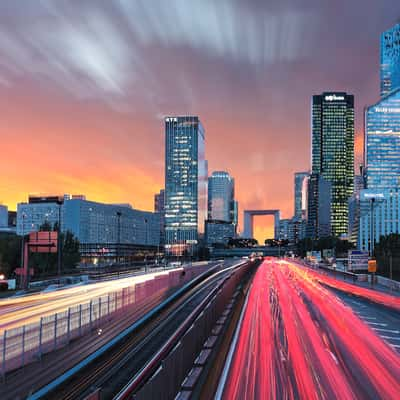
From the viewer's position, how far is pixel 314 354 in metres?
23.9

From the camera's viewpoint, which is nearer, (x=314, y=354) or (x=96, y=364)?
(x=96, y=364)

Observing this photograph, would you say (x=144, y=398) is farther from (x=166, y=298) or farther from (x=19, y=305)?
(x=166, y=298)

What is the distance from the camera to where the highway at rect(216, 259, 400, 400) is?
18047 millimetres

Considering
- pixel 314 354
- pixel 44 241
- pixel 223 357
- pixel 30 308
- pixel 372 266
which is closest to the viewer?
pixel 223 357

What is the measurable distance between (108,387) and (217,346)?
7519 millimetres

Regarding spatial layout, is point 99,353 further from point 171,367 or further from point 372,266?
point 372,266

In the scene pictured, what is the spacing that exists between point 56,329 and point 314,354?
1349cm

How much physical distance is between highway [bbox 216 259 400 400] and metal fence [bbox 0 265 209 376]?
361 inches

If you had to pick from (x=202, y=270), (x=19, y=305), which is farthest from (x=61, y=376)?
(x=202, y=270)

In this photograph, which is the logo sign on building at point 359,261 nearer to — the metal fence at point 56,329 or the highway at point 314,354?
the highway at point 314,354

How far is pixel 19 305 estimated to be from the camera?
122ft

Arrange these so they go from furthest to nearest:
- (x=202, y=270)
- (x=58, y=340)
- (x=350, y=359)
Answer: (x=202, y=270)
(x=58, y=340)
(x=350, y=359)

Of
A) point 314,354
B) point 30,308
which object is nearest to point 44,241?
point 30,308

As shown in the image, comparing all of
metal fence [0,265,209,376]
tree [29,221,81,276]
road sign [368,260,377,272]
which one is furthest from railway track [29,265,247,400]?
tree [29,221,81,276]
